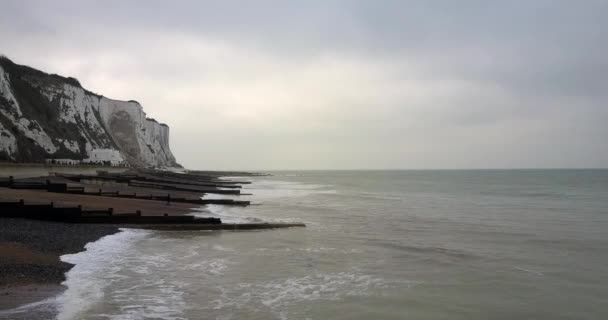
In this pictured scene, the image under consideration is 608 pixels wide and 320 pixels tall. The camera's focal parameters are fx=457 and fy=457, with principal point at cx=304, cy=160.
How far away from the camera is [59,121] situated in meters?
59.4

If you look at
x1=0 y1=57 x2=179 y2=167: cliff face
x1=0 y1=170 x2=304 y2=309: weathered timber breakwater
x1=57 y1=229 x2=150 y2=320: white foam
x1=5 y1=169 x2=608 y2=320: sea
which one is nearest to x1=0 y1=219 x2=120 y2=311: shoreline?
x1=0 y1=170 x2=304 y2=309: weathered timber breakwater

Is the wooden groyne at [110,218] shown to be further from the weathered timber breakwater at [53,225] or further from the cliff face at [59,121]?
the cliff face at [59,121]

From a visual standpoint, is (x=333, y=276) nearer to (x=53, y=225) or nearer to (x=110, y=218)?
(x=53, y=225)

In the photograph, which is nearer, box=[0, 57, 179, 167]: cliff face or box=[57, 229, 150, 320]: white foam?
box=[57, 229, 150, 320]: white foam

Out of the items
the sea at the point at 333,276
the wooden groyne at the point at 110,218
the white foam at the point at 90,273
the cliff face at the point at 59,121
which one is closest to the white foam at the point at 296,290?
the sea at the point at 333,276

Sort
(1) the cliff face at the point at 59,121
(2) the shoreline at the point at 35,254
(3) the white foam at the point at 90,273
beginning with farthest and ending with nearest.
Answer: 1. (1) the cliff face at the point at 59,121
2. (2) the shoreline at the point at 35,254
3. (3) the white foam at the point at 90,273

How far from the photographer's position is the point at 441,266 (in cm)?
1188

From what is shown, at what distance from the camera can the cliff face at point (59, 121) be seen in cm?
4584

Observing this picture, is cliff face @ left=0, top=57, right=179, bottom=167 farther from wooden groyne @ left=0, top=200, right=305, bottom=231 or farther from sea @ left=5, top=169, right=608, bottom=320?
sea @ left=5, top=169, right=608, bottom=320

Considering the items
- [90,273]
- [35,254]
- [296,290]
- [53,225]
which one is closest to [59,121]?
[53,225]

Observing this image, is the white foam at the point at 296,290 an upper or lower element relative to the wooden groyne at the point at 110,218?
lower

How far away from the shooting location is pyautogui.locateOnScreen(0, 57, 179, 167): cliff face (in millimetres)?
45844

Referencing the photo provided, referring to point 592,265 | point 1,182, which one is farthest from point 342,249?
point 1,182

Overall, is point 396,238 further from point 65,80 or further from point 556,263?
point 65,80
